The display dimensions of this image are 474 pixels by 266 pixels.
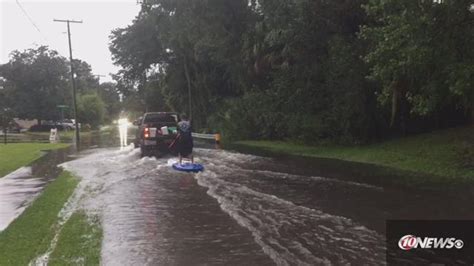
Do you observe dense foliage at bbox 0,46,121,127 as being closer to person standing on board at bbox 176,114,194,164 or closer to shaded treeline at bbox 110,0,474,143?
shaded treeline at bbox 110,0,474,143

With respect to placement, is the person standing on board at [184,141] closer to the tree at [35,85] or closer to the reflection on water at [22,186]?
the reflection on water at [22,186]

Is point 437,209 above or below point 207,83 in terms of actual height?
below

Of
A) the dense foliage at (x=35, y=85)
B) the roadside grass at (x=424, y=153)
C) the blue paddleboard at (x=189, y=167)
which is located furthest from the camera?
the dense foliage at (x=35, y=85)

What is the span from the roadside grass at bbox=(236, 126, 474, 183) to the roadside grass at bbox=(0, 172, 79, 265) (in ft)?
30.7

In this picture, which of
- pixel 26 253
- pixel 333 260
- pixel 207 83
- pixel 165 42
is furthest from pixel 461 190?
pixel 165 42

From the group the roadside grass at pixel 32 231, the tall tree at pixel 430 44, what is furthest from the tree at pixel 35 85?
the tall tree at pixel 430 44

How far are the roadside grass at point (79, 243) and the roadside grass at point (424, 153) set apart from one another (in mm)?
8805

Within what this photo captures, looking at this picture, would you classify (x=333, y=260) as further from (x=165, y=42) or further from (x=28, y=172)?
(x=165, y=42)

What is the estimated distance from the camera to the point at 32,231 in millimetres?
8383

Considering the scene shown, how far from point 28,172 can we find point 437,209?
13.5 meters

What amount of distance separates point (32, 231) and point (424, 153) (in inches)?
523

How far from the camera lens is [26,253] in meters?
7.06

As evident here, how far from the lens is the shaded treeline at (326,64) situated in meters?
13.0

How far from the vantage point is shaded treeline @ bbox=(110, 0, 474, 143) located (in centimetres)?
1300
